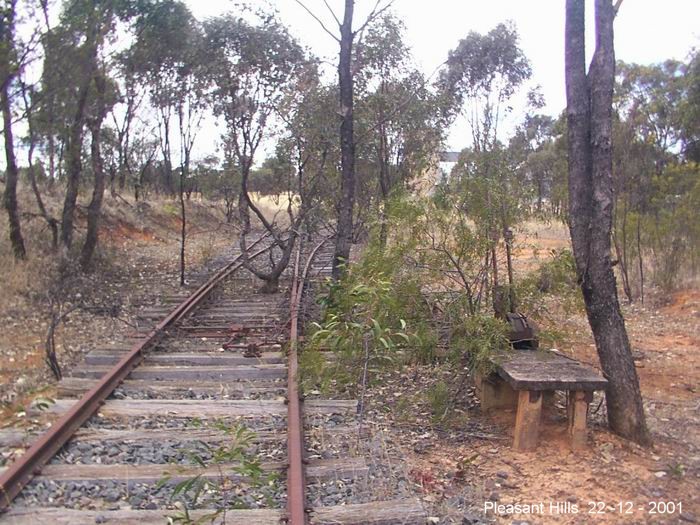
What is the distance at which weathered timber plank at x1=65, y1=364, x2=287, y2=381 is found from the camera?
22.6 feet

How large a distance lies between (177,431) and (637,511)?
326cm

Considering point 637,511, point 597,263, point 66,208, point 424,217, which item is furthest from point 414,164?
point 637,511

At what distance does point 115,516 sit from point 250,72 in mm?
10063

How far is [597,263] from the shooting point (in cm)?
534

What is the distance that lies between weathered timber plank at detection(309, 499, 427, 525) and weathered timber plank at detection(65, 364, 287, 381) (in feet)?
10.1

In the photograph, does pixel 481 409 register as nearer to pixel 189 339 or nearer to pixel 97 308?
pixel 189 339

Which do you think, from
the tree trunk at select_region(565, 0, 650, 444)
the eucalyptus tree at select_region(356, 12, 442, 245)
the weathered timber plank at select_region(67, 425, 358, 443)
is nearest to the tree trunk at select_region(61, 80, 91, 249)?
the eucalyptus tree at select_region(356, 12, 442, 245)

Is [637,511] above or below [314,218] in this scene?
below

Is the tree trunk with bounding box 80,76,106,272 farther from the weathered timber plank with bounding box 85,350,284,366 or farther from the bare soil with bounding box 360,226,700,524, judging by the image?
the bare soil with bounding box 360,226,700,524

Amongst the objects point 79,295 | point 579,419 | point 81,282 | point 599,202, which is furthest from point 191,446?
point 81,282

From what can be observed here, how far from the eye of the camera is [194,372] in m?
6.98

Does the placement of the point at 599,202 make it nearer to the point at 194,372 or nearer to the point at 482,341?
the point at 482,341

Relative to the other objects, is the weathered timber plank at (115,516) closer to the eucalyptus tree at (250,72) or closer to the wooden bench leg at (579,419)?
the wooden bench leg at (579,419)

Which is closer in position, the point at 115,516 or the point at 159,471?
the point at 115,516
